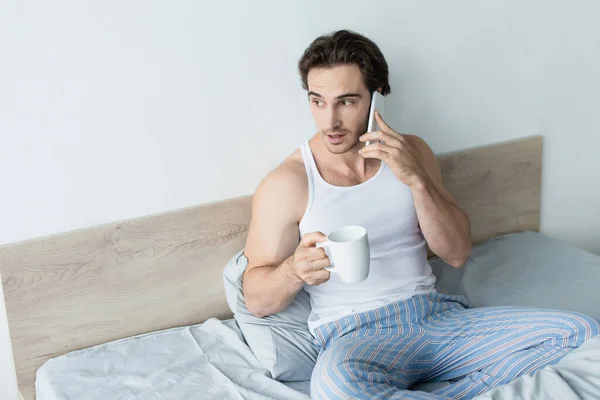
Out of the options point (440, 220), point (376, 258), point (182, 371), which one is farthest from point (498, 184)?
point (182, 371)

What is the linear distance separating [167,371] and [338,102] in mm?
754

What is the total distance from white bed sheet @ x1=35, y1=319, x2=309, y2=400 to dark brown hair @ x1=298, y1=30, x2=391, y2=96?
0.71m

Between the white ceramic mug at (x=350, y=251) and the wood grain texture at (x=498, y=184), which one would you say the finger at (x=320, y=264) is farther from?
the wood grain texture at (x=498, y=184)

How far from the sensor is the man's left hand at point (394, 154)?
63.9 inches

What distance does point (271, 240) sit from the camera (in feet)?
5.46

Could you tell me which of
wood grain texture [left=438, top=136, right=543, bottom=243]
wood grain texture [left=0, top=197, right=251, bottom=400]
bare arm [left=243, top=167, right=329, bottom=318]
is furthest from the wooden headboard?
wood grain texture [left=438, top=136, right=543, bottom=243]

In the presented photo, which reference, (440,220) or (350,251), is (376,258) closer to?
(440,220)

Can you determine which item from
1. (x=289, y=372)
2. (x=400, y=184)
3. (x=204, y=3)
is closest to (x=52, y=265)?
(x=289, y=372)

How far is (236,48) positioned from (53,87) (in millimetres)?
462

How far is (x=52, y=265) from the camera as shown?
5.51ft

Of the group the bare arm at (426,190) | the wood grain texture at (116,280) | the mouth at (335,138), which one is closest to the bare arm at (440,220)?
the bare arm at (426,190)

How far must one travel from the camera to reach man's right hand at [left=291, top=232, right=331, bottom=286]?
4.74 feet

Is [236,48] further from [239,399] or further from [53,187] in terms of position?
[239,399]

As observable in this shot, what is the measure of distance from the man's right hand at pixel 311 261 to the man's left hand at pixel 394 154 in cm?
28
